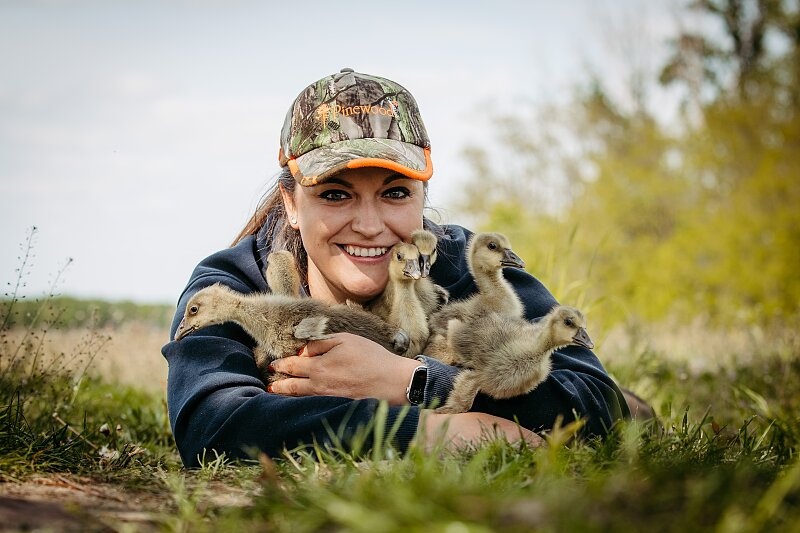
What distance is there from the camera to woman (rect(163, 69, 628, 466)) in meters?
3.81

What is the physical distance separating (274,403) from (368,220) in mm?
1316

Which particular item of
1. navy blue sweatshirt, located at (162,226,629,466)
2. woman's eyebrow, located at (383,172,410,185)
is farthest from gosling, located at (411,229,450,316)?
navy blue sweatshirt, located at (162,226,629,466)

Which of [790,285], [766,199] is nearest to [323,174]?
[790,285]

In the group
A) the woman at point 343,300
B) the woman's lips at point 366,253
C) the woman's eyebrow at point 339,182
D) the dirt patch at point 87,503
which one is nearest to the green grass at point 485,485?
the dirt patch at point 87,503

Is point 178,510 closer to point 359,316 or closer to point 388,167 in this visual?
point 359,316

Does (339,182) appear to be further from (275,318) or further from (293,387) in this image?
(293,387)

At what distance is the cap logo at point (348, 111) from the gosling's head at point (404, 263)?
33.5 inches

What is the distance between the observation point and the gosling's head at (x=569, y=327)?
3742 millimetres

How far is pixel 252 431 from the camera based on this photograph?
3.80m

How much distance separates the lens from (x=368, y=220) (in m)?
4.59

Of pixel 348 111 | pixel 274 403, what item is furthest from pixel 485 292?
pixel 274 403

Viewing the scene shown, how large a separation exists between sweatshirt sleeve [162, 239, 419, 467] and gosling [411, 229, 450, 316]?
97cm

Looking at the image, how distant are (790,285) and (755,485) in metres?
17.4

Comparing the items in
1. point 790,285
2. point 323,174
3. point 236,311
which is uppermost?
point 323,174
